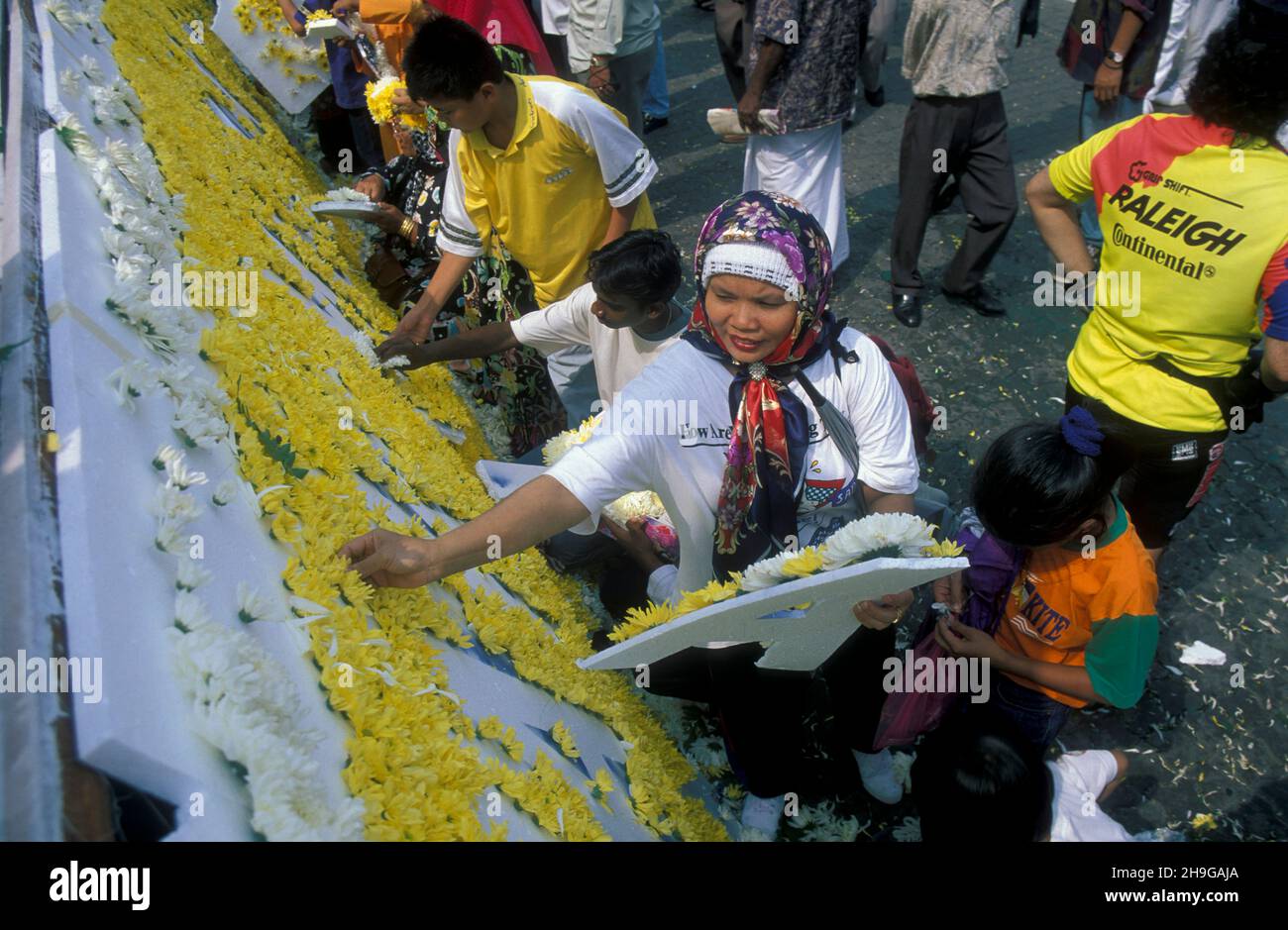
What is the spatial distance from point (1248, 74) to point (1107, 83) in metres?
2.83

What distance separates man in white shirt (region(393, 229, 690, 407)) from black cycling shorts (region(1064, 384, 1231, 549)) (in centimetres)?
136

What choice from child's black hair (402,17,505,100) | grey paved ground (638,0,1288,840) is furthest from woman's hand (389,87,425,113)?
grey paved ground (638,0,1288,840)

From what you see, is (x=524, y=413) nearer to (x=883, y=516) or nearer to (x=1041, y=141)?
(x=883, y=516)

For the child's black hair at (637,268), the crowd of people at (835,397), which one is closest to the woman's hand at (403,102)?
the crowd of people at (835,397)

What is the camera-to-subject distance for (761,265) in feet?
6.55

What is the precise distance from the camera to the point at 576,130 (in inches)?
120

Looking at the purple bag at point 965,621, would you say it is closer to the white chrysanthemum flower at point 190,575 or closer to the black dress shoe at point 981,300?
the white chrysanthemum flower at point 190,575

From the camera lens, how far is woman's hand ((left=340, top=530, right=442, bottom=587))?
1697 millimetres

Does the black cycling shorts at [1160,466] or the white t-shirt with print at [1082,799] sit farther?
the black cycling shorts at [1160,466]

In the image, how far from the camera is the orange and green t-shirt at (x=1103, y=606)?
2117mm

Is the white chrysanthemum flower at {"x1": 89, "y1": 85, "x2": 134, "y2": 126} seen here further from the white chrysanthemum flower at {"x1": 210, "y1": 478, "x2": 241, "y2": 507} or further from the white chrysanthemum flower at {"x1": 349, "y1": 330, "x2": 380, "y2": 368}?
the white chrysanthemum flower at {"x1": 210, "y1": 478, "x2": 241, "y2": 507}

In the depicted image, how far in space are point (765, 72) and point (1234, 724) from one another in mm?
3482

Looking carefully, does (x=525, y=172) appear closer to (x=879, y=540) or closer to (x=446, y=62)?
(x=446, y=62)
